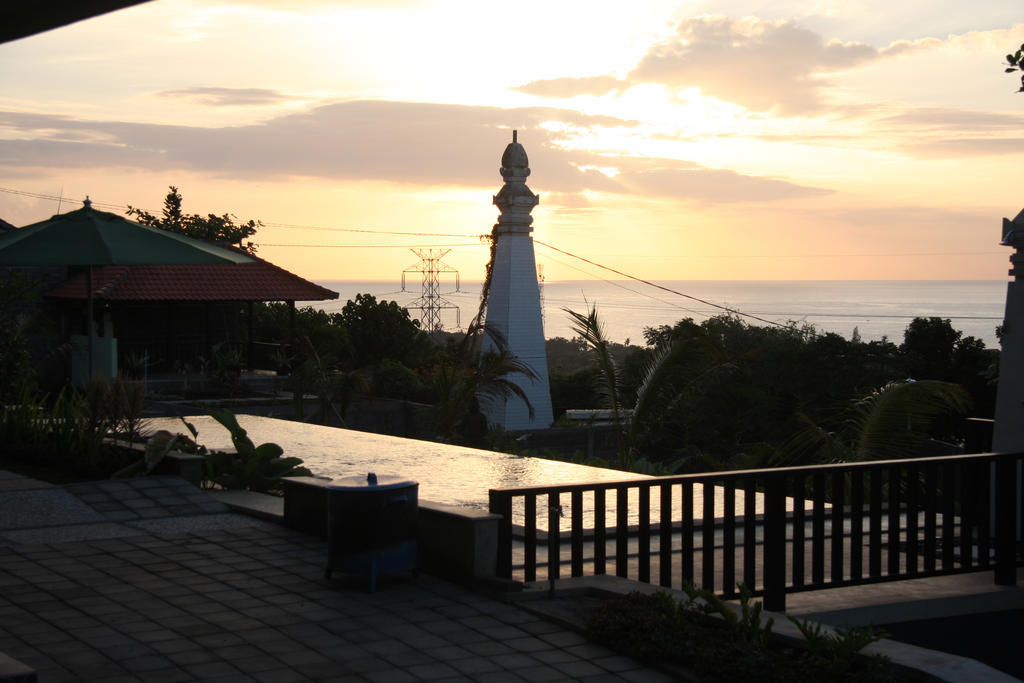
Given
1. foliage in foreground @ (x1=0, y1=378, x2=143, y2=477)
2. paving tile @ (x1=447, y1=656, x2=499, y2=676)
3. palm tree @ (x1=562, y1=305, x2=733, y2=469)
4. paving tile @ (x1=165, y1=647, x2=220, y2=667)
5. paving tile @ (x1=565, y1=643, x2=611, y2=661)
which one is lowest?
paving tile @ (x1=165, y1=647, x2=220, y2=667)

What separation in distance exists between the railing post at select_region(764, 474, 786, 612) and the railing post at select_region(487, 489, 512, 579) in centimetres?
141

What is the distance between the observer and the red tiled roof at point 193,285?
24.5 meters

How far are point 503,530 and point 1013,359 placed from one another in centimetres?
358

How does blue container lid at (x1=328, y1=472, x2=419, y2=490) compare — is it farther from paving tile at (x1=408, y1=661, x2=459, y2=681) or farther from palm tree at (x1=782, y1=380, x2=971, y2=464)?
palm tree at (x1=782, y1=380, x2=971, y2=464)

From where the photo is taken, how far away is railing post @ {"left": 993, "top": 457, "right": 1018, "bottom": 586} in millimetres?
6379

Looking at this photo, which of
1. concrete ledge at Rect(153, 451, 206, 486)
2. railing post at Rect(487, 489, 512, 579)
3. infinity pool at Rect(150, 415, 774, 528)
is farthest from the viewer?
concrete ledge at Rect(153, 451, 206, 486)

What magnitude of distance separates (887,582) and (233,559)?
4.02m

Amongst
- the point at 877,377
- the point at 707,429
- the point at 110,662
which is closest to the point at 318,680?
the point at 110,662

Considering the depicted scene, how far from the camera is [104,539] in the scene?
718cm

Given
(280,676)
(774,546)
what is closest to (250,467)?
(280,676)

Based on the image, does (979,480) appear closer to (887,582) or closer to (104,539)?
(887,582)

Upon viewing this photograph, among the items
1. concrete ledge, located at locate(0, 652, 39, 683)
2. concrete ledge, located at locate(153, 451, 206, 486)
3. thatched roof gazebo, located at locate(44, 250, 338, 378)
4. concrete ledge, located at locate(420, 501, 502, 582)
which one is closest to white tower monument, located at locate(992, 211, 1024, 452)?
concrete ledge, located at locate(420, 501, 502, 582)

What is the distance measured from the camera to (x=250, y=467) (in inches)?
355

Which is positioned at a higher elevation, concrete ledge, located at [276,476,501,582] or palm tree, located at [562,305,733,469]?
palm tree, located at [562,305,733,469]
